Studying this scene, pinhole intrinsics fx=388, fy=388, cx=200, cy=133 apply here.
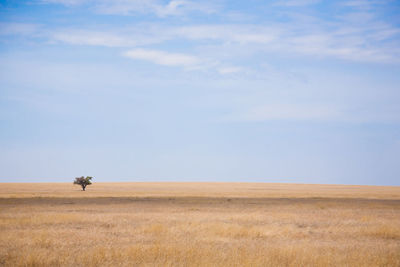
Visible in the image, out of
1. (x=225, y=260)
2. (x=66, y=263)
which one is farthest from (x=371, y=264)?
(x=66, y=263)

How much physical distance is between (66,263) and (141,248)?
2.61 m

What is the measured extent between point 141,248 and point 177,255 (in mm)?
1605

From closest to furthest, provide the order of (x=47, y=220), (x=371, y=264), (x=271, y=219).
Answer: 1. (x=371, y=264)
2. (x=47, y=220)
3. (x=271, y=219)

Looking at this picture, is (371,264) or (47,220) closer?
(371,264)

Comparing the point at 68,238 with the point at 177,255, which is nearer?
the point at 177,255

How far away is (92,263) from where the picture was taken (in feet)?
36.4

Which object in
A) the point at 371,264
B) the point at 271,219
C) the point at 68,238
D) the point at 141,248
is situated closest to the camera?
the point at 371,264

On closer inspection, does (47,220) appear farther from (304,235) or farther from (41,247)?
(304,235)

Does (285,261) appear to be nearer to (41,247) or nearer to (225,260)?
(225,260)

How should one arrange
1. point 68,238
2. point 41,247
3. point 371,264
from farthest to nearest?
point 68,238
point 41,247
point 371,264

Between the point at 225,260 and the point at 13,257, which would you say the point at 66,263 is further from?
the point at 225,260

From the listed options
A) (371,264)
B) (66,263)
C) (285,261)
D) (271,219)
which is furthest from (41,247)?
(271,219)

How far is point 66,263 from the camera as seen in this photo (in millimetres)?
11031

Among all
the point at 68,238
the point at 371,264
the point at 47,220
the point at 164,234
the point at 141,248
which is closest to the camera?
the point at 371,264
